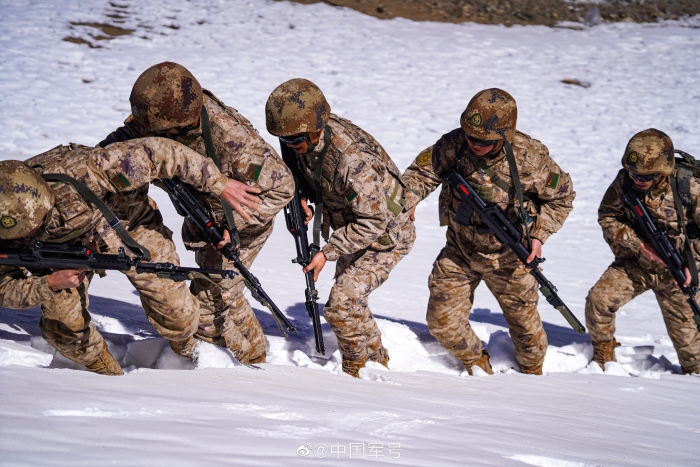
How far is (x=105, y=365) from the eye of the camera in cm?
461

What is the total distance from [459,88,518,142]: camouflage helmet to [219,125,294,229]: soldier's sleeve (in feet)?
4.23

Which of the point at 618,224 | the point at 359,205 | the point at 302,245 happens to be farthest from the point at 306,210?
the point at 618,224

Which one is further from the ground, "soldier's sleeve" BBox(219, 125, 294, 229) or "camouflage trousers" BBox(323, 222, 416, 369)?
"soldier's sleeve" BBox(219, 125, 294, 229)

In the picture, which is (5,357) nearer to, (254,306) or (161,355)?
(161,355)

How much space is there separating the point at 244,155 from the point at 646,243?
328 cm

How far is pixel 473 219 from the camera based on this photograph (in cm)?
531

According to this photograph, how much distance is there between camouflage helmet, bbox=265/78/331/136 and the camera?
4.51 metres

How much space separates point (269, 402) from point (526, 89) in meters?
12.4

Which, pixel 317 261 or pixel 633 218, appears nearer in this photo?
pixel 317 261

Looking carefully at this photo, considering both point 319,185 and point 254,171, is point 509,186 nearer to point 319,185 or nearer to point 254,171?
point 319,185

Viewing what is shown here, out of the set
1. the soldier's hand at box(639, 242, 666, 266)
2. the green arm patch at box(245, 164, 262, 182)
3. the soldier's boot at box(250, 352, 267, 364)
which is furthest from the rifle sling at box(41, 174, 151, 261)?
the soldier's hand at box(639, 242, 666, 266)

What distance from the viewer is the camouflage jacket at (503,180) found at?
16.9 feet

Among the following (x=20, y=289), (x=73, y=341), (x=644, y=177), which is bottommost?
(x=73, y=341)

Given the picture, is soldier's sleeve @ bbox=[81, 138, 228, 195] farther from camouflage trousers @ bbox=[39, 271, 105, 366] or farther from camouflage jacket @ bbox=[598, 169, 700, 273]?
camouflage jacket @ bbox=[598, 169, 700, 273]
